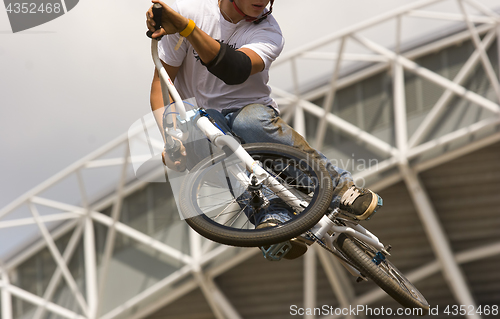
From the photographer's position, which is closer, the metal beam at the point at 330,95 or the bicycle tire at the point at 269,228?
the bicycle tire at the point at 269,228

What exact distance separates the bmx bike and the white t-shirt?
390 mm

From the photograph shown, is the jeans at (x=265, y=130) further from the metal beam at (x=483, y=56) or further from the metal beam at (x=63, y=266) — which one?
the metal beam at (x=63, y=266)

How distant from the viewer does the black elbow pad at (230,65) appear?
487 centimetres

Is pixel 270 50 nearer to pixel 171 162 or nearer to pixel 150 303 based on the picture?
pixel 171 162

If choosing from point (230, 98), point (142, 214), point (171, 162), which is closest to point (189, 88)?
point (230, 98)

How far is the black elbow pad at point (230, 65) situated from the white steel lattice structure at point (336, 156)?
34.9 feet

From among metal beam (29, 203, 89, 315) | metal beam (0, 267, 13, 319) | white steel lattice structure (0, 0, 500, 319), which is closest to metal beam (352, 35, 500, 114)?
white steel lattice structure (0, 0, 500, 319)

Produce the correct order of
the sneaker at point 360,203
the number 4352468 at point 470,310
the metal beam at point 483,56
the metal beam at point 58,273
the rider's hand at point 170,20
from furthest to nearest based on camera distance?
the metal beam at point 58,273 → the number 4352468 at point 470,310 → the metal beam at point 483,56 → the sneaker at point 360,203 → the rider's hand at point 170,20

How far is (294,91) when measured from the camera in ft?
58.9

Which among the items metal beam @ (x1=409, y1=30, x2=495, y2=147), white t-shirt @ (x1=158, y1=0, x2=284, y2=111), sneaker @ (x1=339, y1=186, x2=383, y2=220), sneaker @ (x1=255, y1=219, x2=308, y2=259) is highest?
metal beam @ (x1=409, y1=30, x2=495, y2=147)

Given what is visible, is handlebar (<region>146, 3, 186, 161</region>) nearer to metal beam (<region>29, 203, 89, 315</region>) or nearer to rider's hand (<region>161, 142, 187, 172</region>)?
rider's hand (<region>161, 142, 187, 172</region>)

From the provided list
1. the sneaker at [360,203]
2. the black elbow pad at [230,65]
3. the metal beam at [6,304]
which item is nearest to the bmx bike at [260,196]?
the sneaker at [360,203]

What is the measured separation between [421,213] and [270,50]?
12.0 metres

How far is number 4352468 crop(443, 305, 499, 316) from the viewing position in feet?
51.7
